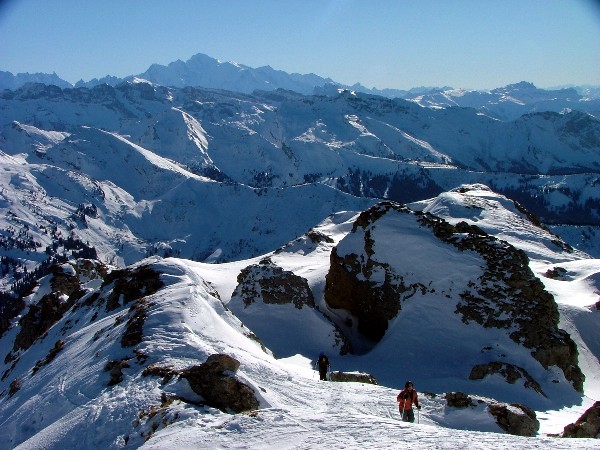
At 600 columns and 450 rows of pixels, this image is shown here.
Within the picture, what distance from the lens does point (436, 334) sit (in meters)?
42.3

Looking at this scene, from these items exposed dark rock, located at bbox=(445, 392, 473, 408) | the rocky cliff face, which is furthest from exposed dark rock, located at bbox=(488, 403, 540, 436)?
the rocky cliff face

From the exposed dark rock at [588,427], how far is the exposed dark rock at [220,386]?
1452cm

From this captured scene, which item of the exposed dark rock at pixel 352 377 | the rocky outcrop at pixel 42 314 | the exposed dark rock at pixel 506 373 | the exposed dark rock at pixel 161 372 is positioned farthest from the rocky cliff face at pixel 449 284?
the rocky outcrop at pixel 42 314

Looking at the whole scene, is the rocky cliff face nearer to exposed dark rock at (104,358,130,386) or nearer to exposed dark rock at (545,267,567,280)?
exposed dark rock at (545,267,567,280)

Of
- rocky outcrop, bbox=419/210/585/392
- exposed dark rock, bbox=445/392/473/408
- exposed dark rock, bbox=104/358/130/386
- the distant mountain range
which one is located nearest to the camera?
the distant mountain range

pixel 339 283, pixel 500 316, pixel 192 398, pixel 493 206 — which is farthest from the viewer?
pixel 493 206

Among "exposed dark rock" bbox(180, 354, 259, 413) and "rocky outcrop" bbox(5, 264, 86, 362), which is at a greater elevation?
"exposed dark rock" bbox(180, 354, 259, 413)

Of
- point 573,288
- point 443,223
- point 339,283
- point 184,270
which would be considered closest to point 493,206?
point 573,288

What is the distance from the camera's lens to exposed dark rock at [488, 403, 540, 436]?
75.2 ft

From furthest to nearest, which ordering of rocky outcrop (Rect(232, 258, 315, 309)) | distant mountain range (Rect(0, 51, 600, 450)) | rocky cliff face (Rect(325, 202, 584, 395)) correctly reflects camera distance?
1. rocky outcrop (Rect(232, 258, 315, 309))
2. rocky cliff face (Rect(325, 202, 584, 395))
3. distant mountain range (Rect(0, 51, 600, 450))

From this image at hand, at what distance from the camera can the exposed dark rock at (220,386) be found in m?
19.4

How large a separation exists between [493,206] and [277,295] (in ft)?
207

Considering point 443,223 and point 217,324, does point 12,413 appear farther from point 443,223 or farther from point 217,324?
point 443,223

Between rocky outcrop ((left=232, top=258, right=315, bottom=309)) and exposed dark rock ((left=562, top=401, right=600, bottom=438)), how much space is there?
1066 inches
